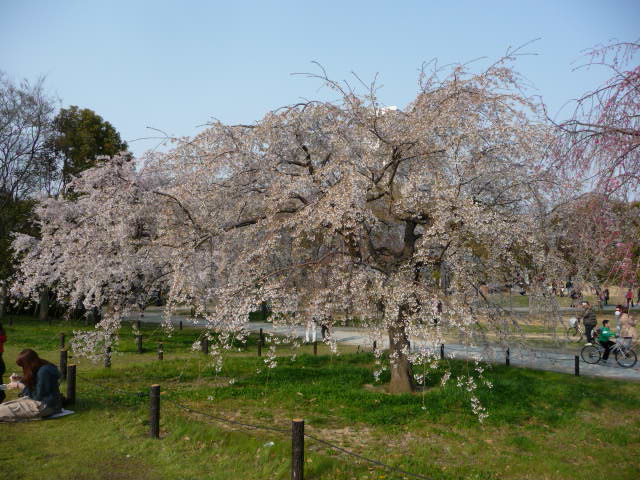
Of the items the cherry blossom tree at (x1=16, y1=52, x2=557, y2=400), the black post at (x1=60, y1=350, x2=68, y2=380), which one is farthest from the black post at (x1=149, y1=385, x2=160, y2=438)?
the black post at (x1=60, y1=350, x2=68, y2=380)

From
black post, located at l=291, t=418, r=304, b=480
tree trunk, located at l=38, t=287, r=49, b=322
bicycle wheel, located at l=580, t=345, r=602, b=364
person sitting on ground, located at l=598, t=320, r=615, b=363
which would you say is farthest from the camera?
tree trunk, located at l=38, t=287, r=49, b=322

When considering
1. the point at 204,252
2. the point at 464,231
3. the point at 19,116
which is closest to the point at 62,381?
the point at 204,252

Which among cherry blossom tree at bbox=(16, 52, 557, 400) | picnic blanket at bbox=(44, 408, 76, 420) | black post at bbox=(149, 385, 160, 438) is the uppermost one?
cherry blossom tree at bbox=(16, 52, 557, 400)

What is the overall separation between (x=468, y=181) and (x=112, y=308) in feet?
29.8

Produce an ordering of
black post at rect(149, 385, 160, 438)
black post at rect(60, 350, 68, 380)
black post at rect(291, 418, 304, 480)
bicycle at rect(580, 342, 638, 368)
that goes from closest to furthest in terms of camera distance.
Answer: black post at rect(291, 418, 304, 480) < black post at rect(149, 385, 160, 438) < black post at rect(60, 350, 68, 380) < bicycle at rect(580, 342, 638, 368)

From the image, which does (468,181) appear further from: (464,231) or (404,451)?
(404,451)

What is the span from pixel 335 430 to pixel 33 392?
531 centimetres

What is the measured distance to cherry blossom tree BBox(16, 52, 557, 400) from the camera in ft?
27.4

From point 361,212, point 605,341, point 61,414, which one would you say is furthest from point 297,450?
point 605,341

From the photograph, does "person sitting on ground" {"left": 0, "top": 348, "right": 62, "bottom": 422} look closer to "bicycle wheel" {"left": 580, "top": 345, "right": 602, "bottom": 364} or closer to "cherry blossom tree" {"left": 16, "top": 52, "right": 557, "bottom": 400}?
"cherry blossom tree" {"left": 16, "top": 52, "right": 557, "bottom": 400}

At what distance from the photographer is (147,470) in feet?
20.6

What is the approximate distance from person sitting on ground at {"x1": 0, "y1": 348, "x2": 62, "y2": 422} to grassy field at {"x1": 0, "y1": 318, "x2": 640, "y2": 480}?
0.20m

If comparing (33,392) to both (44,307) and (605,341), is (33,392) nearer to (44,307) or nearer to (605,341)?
(605,341)

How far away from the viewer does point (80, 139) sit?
3116 centimetres
